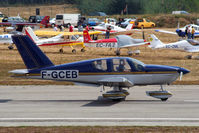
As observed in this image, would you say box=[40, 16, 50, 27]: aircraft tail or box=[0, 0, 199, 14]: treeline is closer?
box=[40, 16, 50, 27]: aircraft tail

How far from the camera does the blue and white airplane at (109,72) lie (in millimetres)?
15219

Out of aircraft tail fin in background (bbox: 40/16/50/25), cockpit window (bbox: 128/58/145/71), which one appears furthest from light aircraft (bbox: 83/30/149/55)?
aircraft tail fin in background (bbox: 40/16/50/25)

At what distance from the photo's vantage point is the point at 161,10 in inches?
3489

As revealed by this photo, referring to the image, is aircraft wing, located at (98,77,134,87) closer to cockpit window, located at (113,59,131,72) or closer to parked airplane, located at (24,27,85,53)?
cockpit window, located at (113,59,131,72)

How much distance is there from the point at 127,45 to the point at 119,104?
67.8ft

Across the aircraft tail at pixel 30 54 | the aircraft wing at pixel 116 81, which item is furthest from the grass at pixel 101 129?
the aircraft tail at pixel 30 54

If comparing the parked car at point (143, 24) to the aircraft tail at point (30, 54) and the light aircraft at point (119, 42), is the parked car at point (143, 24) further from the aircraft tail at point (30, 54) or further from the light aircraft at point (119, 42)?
the aircraft tail at point (30, 54)

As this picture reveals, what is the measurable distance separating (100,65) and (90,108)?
206 cm

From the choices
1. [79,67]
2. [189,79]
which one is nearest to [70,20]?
[189,79]

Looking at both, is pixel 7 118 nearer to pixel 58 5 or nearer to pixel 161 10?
pixel 161 10

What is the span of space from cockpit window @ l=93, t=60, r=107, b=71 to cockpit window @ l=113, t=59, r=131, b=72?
397 millimetres

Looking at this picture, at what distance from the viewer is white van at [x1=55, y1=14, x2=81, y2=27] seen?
7956 cm

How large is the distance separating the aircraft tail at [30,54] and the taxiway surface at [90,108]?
1521 millimetres

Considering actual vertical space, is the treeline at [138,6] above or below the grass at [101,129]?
above
